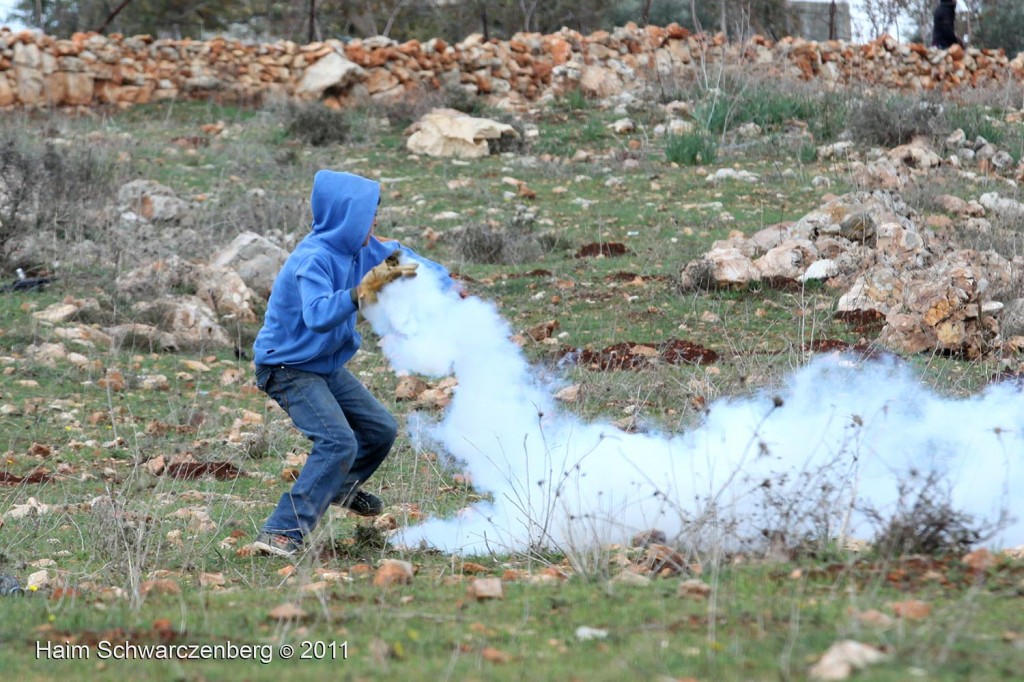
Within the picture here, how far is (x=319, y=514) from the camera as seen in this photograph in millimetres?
5172

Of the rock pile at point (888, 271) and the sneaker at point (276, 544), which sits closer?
the sneaker at point (276, 544)

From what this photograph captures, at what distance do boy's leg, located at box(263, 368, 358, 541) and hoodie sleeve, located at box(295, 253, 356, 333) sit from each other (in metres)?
0.33

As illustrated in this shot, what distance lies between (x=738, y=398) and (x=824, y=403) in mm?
499

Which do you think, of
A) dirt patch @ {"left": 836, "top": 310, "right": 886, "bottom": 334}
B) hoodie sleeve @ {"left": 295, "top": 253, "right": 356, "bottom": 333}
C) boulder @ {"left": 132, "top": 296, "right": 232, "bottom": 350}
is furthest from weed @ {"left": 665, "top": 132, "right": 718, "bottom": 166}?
A: hoodie sleeve @ {"left": 295, "top": 253, "right": 356, "bottom": 333}

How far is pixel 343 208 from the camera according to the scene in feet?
16.7

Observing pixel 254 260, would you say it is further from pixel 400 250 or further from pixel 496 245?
pixel 400 250

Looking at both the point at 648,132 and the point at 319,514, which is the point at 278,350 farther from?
the point at 648,132

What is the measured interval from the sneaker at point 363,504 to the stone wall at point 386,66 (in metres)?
13.6

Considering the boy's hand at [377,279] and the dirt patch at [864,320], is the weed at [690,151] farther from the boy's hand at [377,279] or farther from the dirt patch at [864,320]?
the boy's hand at [377,279]

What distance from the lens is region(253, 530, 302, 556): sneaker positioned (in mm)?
5023

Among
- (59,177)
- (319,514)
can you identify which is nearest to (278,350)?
(319,514)

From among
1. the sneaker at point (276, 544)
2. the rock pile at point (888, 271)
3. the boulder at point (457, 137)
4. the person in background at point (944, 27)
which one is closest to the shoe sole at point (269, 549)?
the sneaker at point (276, 544)

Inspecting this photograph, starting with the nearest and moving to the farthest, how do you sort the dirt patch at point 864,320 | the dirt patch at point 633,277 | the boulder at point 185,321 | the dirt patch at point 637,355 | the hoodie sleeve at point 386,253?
the hoodie sleeve at point 386,253, the dirt patch at point 637,355, the dirt patch at point 864,320, the boulder at point 185,321, the dirt patch at point 633,277

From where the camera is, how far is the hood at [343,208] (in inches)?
200
